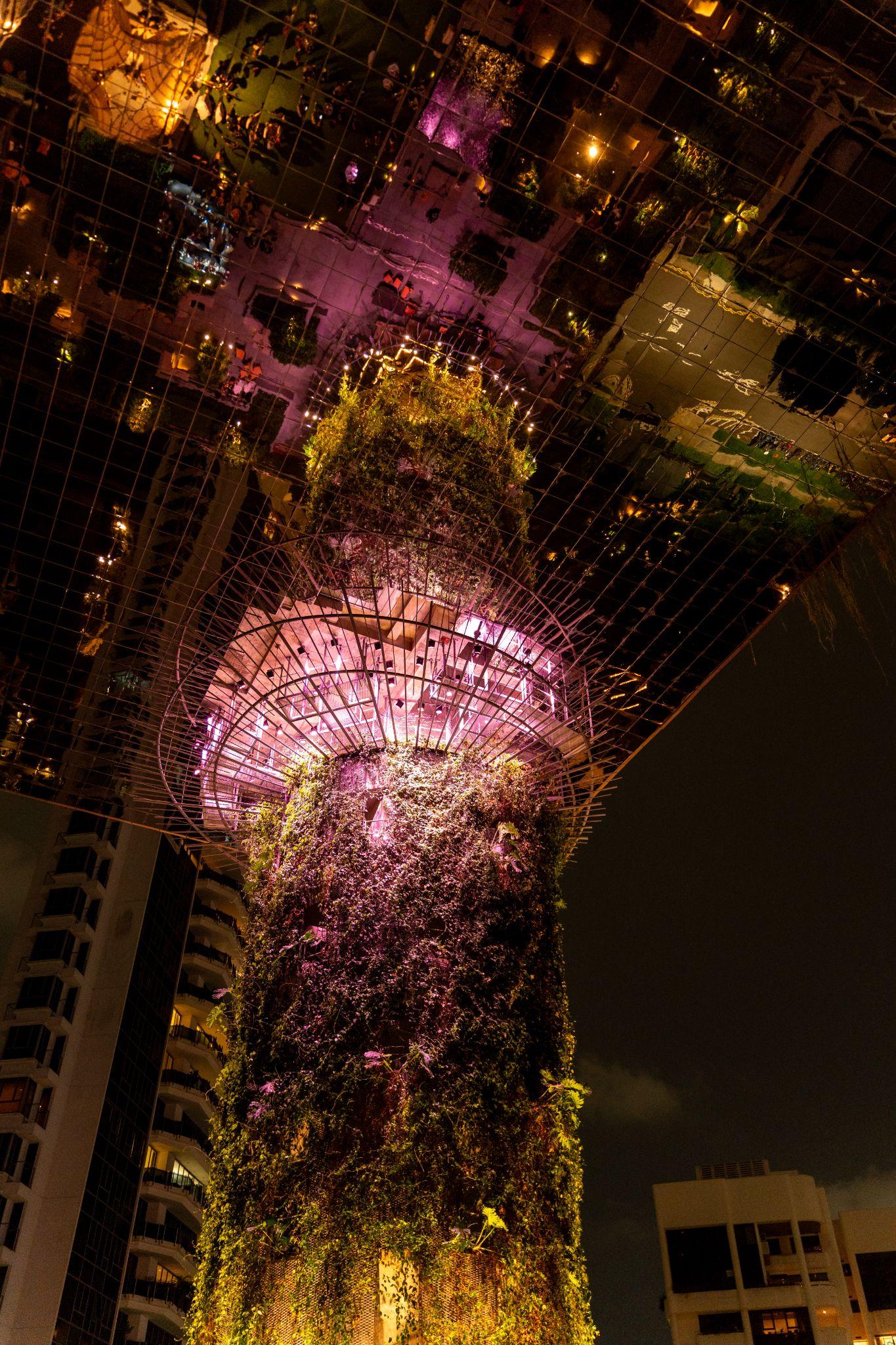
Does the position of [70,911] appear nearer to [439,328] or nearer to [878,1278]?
[439,328]

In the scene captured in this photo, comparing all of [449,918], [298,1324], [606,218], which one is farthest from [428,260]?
[298,1324]

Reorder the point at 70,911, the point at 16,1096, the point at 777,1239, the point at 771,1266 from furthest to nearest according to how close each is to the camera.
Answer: the point at 777,1239, the point at 771,1266, the point at 70,911, the point at 16,1096

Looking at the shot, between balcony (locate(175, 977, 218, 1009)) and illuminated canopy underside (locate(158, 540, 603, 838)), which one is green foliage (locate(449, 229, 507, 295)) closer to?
illuminated canopy underside (locate(158, 540, 603, 838))

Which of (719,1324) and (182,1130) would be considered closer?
(182,1130)

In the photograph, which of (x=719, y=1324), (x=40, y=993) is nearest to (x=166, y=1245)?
(x=40, y=993)

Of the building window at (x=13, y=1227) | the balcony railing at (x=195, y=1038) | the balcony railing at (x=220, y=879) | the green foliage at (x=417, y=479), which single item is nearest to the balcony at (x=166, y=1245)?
the building window at (x=13, y=1227)

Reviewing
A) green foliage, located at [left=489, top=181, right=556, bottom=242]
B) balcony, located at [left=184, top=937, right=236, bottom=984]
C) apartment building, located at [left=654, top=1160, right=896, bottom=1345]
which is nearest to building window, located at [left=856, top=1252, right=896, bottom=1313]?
apartment building, located at [left=654, top=1160, right=896, bottom=1345]
